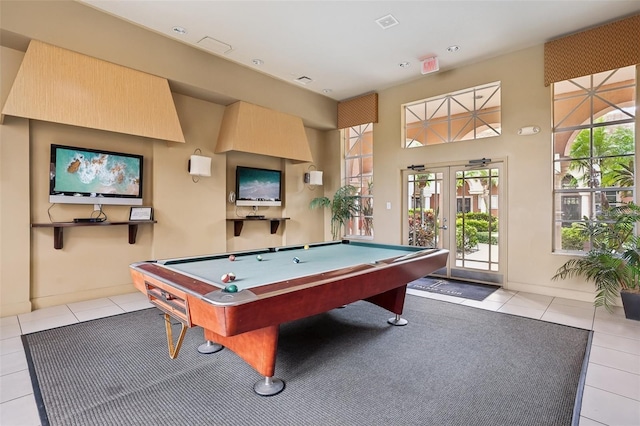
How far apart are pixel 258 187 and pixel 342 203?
1749 mm

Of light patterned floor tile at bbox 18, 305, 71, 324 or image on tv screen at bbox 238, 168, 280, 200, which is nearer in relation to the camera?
light patterned floor tile at bbox 18, 305, 71, 324

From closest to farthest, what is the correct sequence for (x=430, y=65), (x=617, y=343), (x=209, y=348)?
(x=209, y=348) → (x=617, y=343) → (x=430, y=65)

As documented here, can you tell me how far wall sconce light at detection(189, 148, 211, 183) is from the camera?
4641 millimetres

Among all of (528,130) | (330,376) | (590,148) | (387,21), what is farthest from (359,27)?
(330,376)

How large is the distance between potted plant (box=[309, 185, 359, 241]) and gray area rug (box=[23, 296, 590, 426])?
11.1 ft

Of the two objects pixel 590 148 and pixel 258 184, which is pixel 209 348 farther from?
pixel 590 148

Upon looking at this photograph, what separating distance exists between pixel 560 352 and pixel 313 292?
7.41ft

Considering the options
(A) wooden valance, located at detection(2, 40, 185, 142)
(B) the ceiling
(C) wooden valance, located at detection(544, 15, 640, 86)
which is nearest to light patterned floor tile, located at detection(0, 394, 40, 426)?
(A) wooden valance, located at detection(2, 40, 185, 142)

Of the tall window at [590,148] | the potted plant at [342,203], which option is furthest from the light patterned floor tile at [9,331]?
the tall window at [590,148]

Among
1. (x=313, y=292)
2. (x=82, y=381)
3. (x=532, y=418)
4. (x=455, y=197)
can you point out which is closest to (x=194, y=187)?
(x=82, y=381)

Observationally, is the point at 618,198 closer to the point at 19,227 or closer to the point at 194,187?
the point at 194,187

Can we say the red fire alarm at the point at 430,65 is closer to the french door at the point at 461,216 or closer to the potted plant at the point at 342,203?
Result: the french door at the point at 461,216

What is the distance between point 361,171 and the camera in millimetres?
6691

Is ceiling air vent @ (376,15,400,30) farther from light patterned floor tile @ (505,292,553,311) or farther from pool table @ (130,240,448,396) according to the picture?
light patterned floor tile @ (505,292,553,311)
